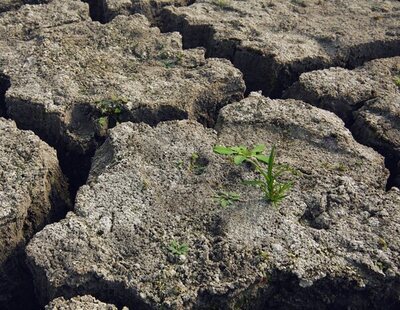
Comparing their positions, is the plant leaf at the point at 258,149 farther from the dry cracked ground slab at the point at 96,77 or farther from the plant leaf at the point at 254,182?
the dry cracked ground slab at the point at 96,77

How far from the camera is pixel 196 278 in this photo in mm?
1944

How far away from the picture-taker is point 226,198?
2.23 meters

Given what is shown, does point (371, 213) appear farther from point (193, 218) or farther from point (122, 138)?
point (122, 138)

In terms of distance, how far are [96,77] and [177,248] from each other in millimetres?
1179

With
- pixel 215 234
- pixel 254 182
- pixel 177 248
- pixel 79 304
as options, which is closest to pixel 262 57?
pixel 254 182

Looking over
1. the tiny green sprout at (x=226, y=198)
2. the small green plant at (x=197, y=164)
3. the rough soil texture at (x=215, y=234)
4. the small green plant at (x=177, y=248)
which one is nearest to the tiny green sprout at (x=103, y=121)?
the rough soil texture at (x=215, y=234)

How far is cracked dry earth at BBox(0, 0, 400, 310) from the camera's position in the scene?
78.1 inches

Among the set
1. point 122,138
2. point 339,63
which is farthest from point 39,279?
point 339,63

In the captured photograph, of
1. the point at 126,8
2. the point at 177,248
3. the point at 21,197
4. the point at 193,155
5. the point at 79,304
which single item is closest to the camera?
the point at 79,304

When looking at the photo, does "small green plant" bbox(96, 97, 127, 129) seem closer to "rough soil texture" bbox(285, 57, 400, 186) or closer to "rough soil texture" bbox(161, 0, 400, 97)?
"rough soil texture" bbox(161, 0, 400, 97)

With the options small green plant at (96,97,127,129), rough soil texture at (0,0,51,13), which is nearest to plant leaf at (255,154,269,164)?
small green plant at (96,97,127,129)

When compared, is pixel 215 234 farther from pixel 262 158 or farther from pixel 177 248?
pixel 262 158

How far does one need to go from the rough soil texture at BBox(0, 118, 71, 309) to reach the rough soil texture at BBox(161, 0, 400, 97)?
1229mm

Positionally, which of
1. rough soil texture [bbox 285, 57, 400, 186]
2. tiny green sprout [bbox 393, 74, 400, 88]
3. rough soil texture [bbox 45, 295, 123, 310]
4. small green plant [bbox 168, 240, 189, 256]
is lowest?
rough soil texture [bbox 45, 295, 123, 310]
